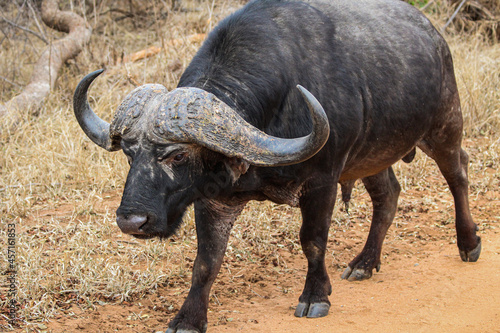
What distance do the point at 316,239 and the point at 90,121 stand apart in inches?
58.6

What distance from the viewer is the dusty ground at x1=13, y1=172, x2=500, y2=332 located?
3527 millimetres

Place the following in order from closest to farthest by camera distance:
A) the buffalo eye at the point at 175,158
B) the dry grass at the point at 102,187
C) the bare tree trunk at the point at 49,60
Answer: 1. the buffalo eye at the point at 175,158
2. the dry grass at the point at 102,187
3. the bare tree trunk at the point at 49,60

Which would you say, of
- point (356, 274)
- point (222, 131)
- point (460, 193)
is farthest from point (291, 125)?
point (460, 193)

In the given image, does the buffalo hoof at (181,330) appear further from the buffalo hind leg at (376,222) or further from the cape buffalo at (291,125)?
the buffalo hind leg at (376,222)

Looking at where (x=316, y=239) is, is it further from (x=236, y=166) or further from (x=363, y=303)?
(x=236, y=166)

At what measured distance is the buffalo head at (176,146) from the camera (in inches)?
114

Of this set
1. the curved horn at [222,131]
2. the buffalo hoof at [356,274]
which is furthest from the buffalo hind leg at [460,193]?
the curved horn at [222,131]

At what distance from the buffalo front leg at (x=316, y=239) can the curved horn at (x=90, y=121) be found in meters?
1.17

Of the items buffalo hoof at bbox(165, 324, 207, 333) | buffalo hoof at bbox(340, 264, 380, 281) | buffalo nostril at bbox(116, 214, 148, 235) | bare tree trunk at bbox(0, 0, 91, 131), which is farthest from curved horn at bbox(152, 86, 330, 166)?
bare tree trunk at bbox(0, 0, 91, 131)

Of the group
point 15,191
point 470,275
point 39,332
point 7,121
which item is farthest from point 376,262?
point 7,121

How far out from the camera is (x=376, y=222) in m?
4.61

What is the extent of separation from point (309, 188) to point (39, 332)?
172 centimetres

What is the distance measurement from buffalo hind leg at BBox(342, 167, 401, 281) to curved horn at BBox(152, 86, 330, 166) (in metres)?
1.73

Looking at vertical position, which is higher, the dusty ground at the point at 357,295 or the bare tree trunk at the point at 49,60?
Answer: the dusty ground at the point at 357,295
